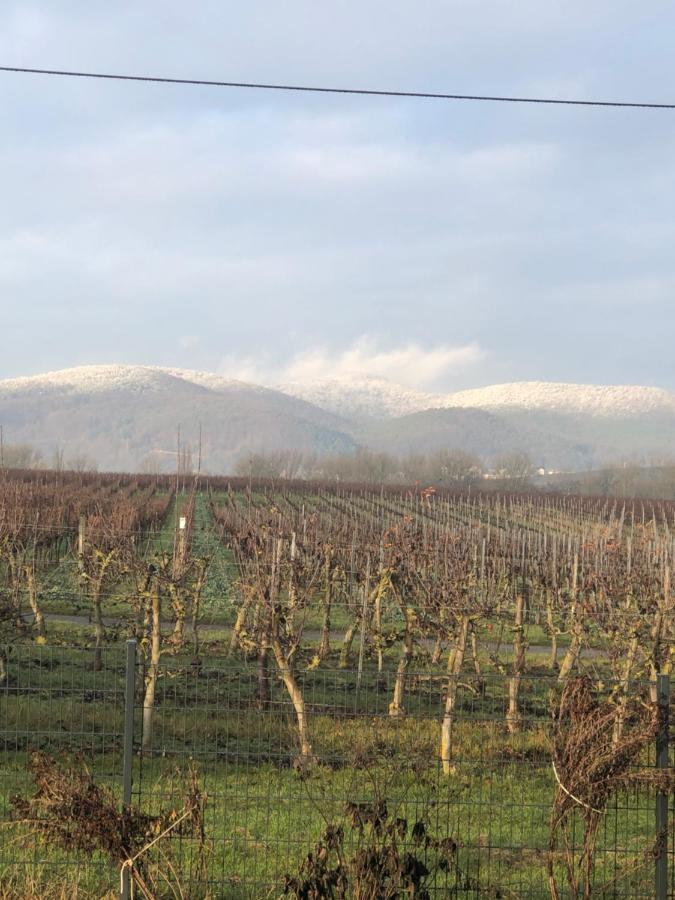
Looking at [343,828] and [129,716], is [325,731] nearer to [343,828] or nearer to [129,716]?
[343,828]

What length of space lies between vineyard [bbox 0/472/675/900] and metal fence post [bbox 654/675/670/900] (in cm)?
1

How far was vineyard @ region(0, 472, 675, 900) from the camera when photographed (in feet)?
16.8

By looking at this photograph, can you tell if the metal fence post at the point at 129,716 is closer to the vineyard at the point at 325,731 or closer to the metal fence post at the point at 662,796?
the vineyard at the point at 325,731

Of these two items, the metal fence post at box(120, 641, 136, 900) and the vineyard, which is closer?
the vineyard

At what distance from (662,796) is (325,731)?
20.1 ft

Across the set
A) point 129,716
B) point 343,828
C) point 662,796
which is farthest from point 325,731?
point 662,796

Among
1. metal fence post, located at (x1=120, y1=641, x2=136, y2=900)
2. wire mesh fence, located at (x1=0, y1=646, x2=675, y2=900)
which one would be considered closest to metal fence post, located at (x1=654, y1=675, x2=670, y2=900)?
wire mesh fence, located at (x1=0, y1=646, x2=675, y2=900)

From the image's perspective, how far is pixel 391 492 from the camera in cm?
6200

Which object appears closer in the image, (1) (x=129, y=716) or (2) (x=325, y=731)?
(1) (x=129, y=716)

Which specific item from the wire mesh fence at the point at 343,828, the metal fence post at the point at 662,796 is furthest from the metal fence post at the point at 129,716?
the metal fence post at the point at 662,796

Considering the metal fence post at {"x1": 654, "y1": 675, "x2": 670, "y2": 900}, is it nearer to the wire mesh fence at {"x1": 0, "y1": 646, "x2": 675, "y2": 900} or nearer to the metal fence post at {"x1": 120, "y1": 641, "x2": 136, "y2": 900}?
the wire mesh fence at {"x1": 0, "y1": 646, "x2": 675, "y2": 900}

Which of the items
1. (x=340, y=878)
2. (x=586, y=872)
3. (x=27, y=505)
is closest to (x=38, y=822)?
(x=340, y=878)

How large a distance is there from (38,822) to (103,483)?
2098 inches

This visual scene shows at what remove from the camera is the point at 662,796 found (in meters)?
5.27
